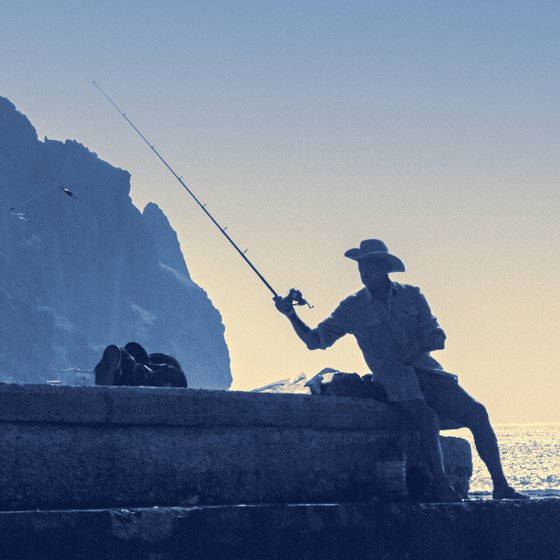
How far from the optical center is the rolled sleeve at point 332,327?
908 cm

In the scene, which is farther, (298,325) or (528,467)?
(528,467)

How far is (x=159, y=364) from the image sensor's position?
826 centimetres

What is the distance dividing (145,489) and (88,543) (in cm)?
77

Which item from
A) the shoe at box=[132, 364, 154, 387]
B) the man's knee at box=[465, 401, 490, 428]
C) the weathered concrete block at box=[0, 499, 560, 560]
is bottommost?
the weathered concrete block at box=[0, 499, 560, 560]

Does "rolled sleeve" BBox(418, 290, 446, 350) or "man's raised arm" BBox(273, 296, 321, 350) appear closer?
"rolled sleeve" BBox(418, 290, 446, 350)

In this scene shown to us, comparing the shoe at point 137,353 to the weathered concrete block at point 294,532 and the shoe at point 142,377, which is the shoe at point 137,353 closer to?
the shoe at point 142,377

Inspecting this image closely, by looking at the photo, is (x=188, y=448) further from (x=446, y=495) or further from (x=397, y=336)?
(x=397, y=336)

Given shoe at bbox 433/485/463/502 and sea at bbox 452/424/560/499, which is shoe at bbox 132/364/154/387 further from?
sea at bbox 452/424/560/499

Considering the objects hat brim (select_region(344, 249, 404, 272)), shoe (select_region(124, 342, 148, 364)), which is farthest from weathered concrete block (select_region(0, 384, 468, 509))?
hat brim (select_region(344, 249, 404, 272))

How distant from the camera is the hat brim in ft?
29.5

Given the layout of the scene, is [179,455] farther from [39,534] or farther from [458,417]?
[458,417]

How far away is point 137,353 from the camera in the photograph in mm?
8367

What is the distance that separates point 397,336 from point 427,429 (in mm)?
677

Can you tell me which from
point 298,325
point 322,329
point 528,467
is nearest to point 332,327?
point 322,329
